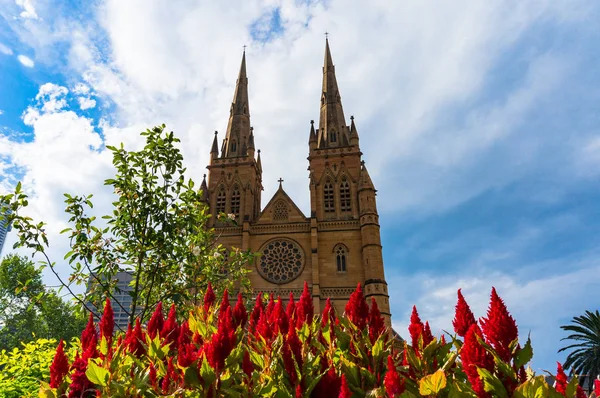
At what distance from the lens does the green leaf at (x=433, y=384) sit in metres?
2.04

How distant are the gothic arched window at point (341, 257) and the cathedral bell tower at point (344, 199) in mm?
98

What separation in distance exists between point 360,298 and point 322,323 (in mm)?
535

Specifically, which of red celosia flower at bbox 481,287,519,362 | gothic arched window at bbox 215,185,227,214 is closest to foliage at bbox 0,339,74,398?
red celosia flower at bbox 481,287,519,362

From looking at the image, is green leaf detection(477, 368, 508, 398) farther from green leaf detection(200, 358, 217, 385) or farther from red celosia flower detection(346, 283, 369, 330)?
green leaf detection(200, 358, 217, 385)

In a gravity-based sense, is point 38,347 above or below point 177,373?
above

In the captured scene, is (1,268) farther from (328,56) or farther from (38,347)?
(328,56)

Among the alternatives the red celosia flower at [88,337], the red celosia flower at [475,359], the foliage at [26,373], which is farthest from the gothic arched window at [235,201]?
the red celosia flower at [475,359]

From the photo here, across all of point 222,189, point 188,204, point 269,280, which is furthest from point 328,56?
point 188,204

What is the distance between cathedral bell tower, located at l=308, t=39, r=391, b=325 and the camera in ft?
97.8

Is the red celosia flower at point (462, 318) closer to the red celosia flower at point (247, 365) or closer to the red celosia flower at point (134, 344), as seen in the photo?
the red celosia flower at point (247, 365)

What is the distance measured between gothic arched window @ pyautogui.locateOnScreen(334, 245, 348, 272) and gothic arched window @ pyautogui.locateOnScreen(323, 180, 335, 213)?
3.86 metres

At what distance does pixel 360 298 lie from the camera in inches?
128

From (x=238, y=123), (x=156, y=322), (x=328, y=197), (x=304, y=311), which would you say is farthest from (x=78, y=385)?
(x=238, y=123)

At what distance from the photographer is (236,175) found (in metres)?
36.8
